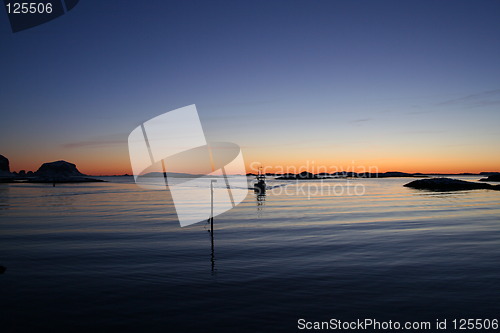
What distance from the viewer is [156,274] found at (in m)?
14.5

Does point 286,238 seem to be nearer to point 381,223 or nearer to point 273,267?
point 273,267

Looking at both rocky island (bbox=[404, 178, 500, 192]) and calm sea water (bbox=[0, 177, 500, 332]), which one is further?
rocky island (bbox=[404, 178, 500, 192])

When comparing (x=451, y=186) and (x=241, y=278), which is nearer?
(x=241, y=278)

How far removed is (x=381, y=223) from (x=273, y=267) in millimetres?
18060

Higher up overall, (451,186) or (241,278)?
(451,186)

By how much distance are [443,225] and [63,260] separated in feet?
95.7

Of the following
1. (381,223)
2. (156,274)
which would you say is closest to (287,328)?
(156,274)

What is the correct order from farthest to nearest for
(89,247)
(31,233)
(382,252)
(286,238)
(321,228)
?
(321,228) < (31,233) < (286,238) < (89,247) < (382,252)

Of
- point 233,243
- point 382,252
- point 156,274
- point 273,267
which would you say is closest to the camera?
point 156,274

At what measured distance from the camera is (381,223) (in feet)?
97.9

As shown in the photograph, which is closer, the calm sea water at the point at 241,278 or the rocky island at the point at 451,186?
the calm sea water at the point at 241,278

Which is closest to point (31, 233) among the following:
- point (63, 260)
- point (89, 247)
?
point (89, 247)

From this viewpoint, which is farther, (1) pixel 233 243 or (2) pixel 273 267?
(1) pixel 233 243

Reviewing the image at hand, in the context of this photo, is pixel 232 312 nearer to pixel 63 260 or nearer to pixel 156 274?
pixel 156 274
